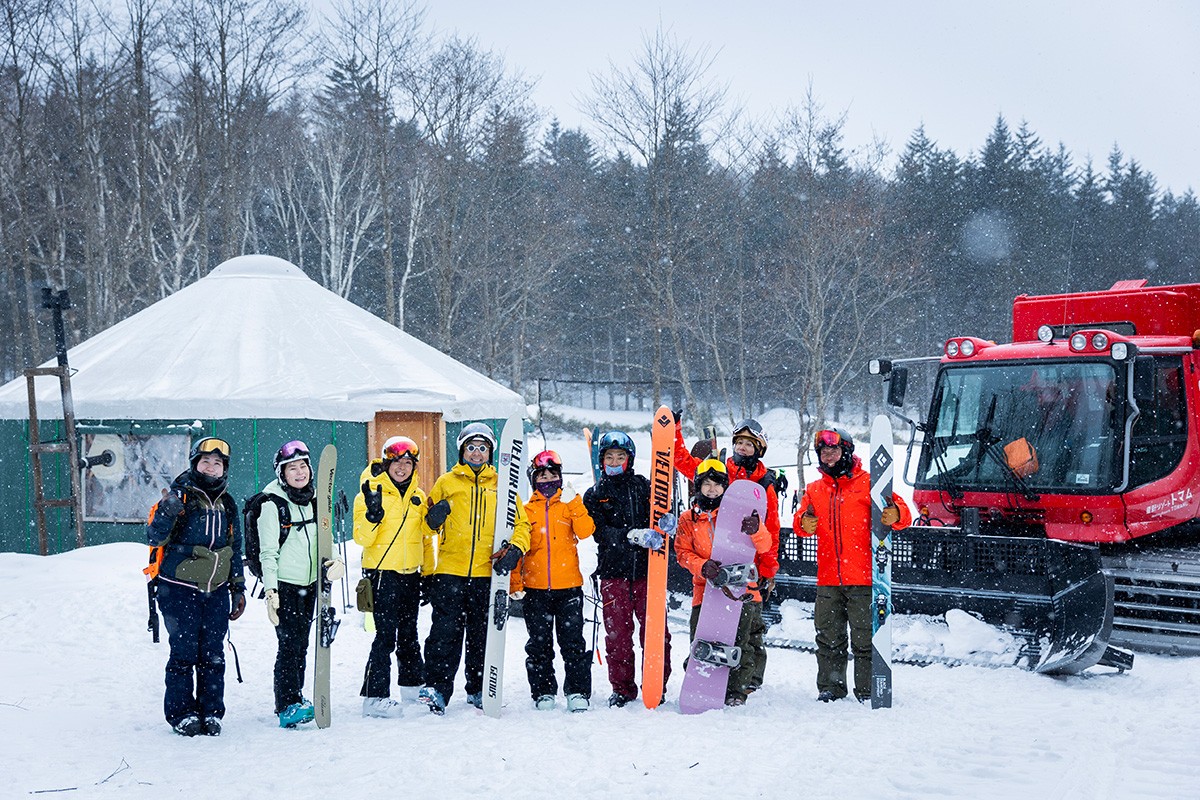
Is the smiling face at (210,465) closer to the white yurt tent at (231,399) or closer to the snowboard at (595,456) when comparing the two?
the snowboard at (595,456)

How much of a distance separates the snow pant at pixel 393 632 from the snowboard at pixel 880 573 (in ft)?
8.50

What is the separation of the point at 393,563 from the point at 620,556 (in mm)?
1288

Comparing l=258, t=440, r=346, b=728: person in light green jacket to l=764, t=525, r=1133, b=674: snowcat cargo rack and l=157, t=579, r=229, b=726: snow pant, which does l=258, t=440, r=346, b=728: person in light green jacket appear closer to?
l=157, t=579, r=229, b=726: snow pant

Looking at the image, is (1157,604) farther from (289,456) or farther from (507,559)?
(289,456)

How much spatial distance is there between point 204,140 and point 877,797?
22.3m

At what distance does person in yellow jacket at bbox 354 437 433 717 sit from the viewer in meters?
5.50

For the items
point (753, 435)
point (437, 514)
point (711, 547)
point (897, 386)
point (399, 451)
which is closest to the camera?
point (437, 514)

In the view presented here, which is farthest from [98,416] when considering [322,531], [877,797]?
[877,797]

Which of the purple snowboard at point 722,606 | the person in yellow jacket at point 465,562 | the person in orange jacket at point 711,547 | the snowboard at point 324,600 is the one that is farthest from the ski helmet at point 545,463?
the snowboard at point 324,600

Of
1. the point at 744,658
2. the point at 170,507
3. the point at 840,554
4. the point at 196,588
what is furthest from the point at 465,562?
the point at 840,554

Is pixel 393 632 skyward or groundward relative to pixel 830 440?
groundward

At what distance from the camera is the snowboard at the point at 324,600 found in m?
5.16

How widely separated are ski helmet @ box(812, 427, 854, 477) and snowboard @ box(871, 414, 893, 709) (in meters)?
0.15

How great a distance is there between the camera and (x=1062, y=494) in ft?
23.1
